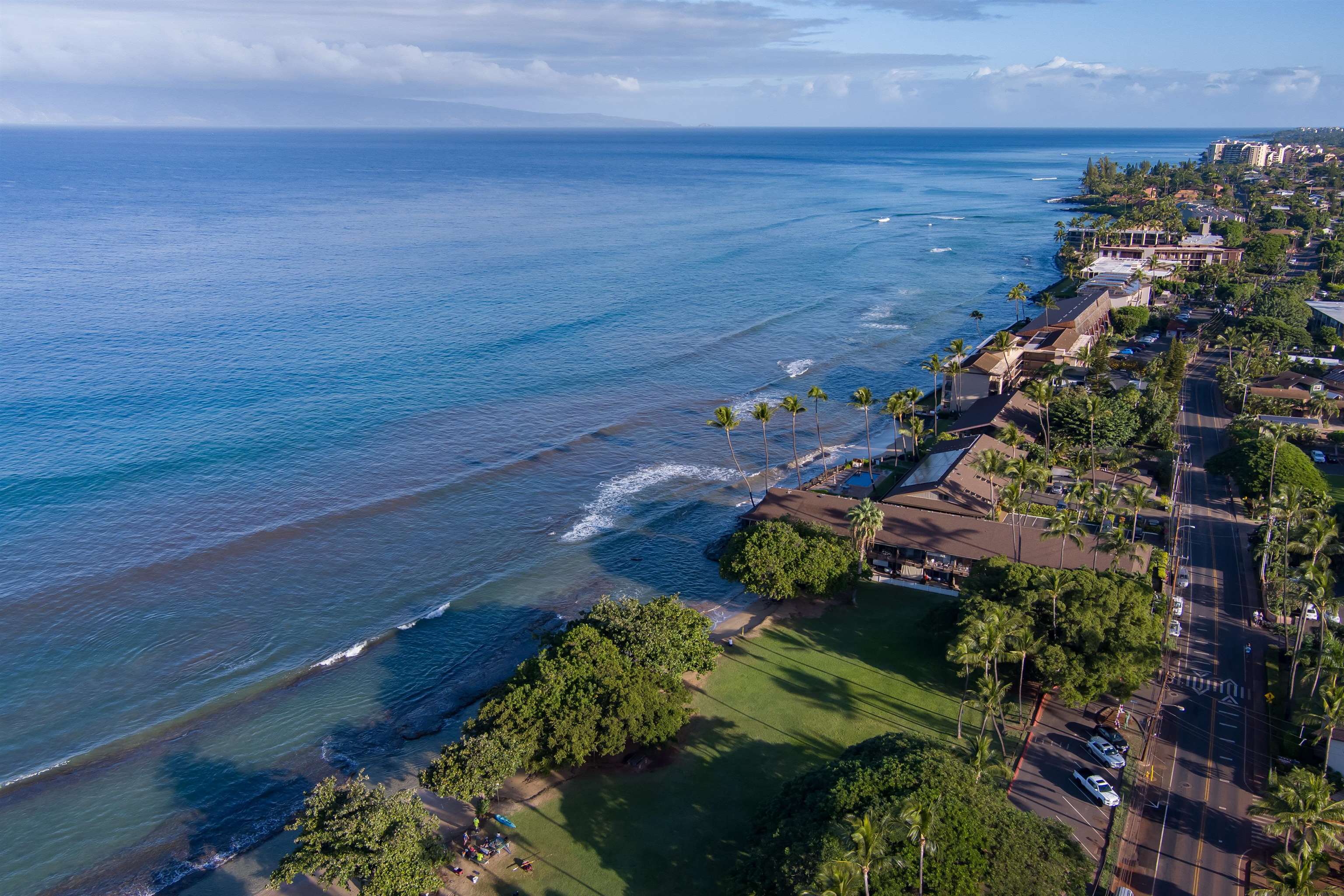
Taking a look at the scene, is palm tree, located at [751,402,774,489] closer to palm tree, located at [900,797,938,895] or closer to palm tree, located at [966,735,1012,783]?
palm tree, located at [966,735,1012,783]

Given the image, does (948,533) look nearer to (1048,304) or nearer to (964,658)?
(964,658)

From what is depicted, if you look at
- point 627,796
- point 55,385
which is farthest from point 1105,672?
point 55,385

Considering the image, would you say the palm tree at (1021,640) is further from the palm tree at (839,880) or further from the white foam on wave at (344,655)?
the white foam on wave at (344,655)

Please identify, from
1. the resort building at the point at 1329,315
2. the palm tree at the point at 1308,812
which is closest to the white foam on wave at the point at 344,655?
the palm tree at the point at 1308,812

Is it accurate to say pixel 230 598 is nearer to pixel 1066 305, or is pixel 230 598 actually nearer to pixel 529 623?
pixel 529 623

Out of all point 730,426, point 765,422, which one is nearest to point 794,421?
point 765,422

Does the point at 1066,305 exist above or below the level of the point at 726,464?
above
